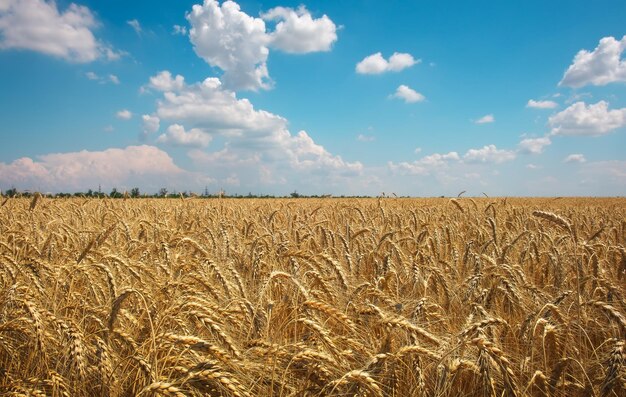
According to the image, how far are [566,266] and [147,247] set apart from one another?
4.08m

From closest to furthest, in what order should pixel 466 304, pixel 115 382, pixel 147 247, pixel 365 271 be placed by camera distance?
pixel 115 382
pixel 466 304
pixel 147 247
pixel 365 271

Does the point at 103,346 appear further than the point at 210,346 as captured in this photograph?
Yes

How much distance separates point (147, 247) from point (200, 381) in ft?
9.01

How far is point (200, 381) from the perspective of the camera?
147 cm

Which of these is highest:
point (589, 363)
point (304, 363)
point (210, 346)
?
point (210, 346)

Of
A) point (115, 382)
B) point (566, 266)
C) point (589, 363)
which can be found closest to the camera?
point (115, 382)

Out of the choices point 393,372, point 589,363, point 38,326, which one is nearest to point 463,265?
point 589,363

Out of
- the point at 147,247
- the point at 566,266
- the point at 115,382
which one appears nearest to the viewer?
the point at 115,382

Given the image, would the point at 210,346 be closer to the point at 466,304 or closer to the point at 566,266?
the point at 466,304

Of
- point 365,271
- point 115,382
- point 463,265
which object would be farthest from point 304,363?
point 463,265

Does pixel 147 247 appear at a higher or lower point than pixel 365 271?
A: higher

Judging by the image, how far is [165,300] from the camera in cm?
236

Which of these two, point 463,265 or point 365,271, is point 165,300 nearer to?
point 365,271

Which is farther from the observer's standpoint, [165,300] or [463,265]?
[463,265]
